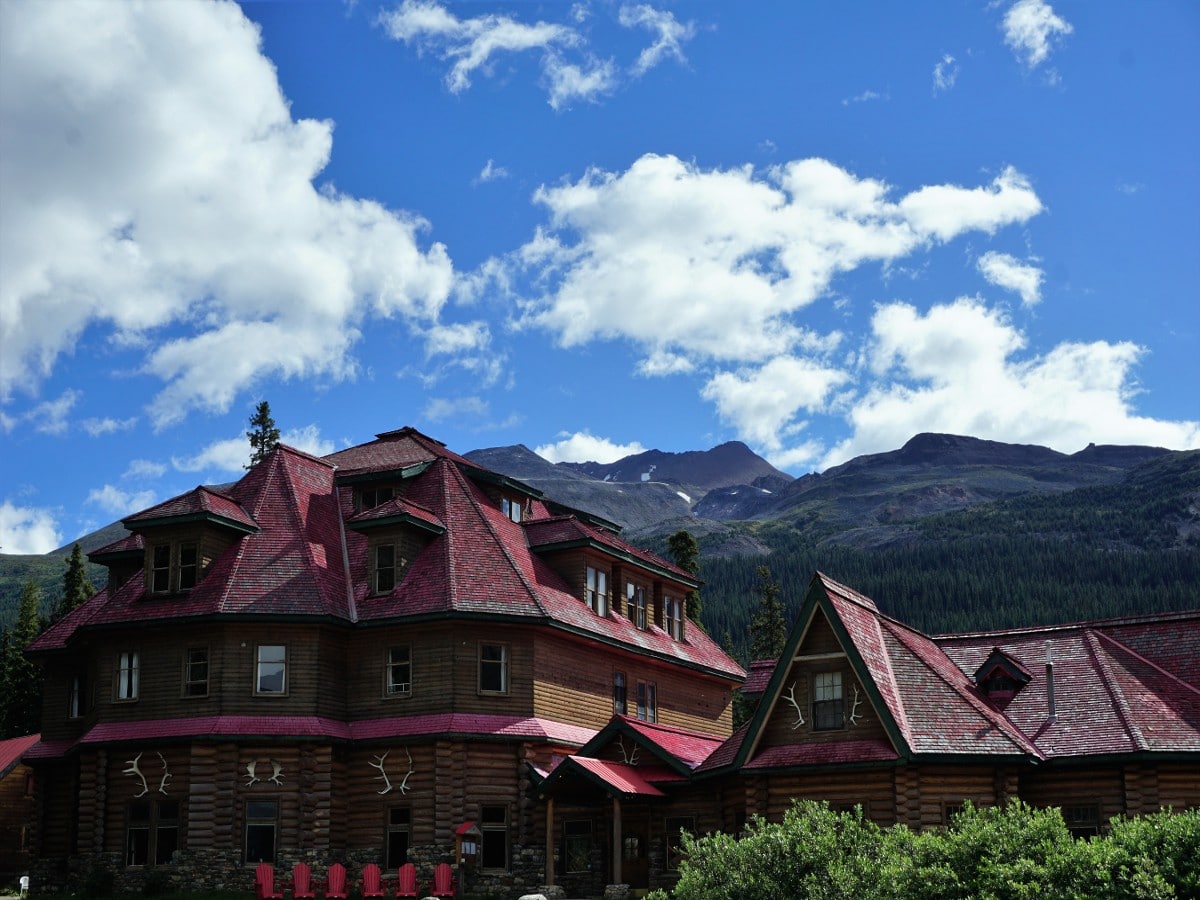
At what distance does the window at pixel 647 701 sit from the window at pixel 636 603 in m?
2.35

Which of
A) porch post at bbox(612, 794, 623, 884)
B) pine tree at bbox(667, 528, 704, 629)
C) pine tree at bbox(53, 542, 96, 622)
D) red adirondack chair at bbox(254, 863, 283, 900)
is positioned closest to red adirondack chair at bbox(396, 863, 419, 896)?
red adirondack chair at bbox(254, 863, 283, 900)

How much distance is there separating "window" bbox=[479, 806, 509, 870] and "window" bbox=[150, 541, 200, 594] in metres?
12.0

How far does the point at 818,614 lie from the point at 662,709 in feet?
51.2

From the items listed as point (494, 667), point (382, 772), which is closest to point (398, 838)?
point (382, 772)

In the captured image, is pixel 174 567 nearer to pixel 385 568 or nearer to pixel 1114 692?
pixel 385 568

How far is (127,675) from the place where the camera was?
4134 cm

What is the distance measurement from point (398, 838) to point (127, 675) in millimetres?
10273

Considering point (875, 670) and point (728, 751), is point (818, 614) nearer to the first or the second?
point (875, 670)

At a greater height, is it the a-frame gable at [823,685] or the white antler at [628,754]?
the a-frame gable at [823,685]

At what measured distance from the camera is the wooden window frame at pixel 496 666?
40.5 m

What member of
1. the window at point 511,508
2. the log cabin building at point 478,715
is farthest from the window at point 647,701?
the window at point 511,508

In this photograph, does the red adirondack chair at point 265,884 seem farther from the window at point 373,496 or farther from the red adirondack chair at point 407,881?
the window at point 373,496

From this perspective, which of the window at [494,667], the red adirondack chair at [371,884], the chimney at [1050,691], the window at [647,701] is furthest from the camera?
the window at [647,701]

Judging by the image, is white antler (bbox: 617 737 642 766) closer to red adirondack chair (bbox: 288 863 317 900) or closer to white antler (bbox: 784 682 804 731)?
white antler (bbox: 784 682 804 731)
